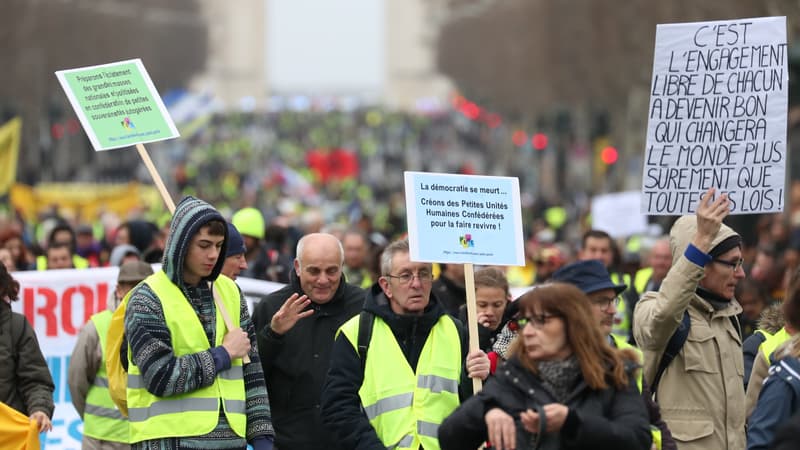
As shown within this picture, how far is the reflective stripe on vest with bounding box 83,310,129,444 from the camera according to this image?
8703 millimetres

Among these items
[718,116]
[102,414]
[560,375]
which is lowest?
[102,414]

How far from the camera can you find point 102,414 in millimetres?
8711

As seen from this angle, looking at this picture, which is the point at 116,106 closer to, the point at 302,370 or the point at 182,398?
the point at 302,370

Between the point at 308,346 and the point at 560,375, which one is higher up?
the point at 560,375

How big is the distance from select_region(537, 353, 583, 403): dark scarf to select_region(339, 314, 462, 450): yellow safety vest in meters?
1.18

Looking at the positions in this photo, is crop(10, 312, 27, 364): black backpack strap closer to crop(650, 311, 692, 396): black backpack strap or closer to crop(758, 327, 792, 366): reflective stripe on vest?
crop(650, 311, 692, 396): black backpack strap

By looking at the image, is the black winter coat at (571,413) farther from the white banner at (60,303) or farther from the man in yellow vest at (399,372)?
the white banner at (60,303)

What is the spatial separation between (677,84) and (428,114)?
11197cm

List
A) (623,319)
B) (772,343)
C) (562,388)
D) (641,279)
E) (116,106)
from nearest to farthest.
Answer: (562,388) < (772,343) < (116,106) < (623,319) < (641,279)

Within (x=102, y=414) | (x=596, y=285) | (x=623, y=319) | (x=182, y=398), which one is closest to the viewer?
(x=596, y=285)

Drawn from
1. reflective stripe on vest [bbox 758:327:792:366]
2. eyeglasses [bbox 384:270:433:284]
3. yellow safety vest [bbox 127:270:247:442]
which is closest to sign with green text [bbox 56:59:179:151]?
yellow safety vest [bbox 127:270:247:442]

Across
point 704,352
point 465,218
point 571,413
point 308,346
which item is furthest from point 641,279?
point 571,413

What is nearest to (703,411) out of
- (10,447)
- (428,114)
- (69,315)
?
(10,447)

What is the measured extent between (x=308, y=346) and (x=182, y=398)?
113 centimetres
